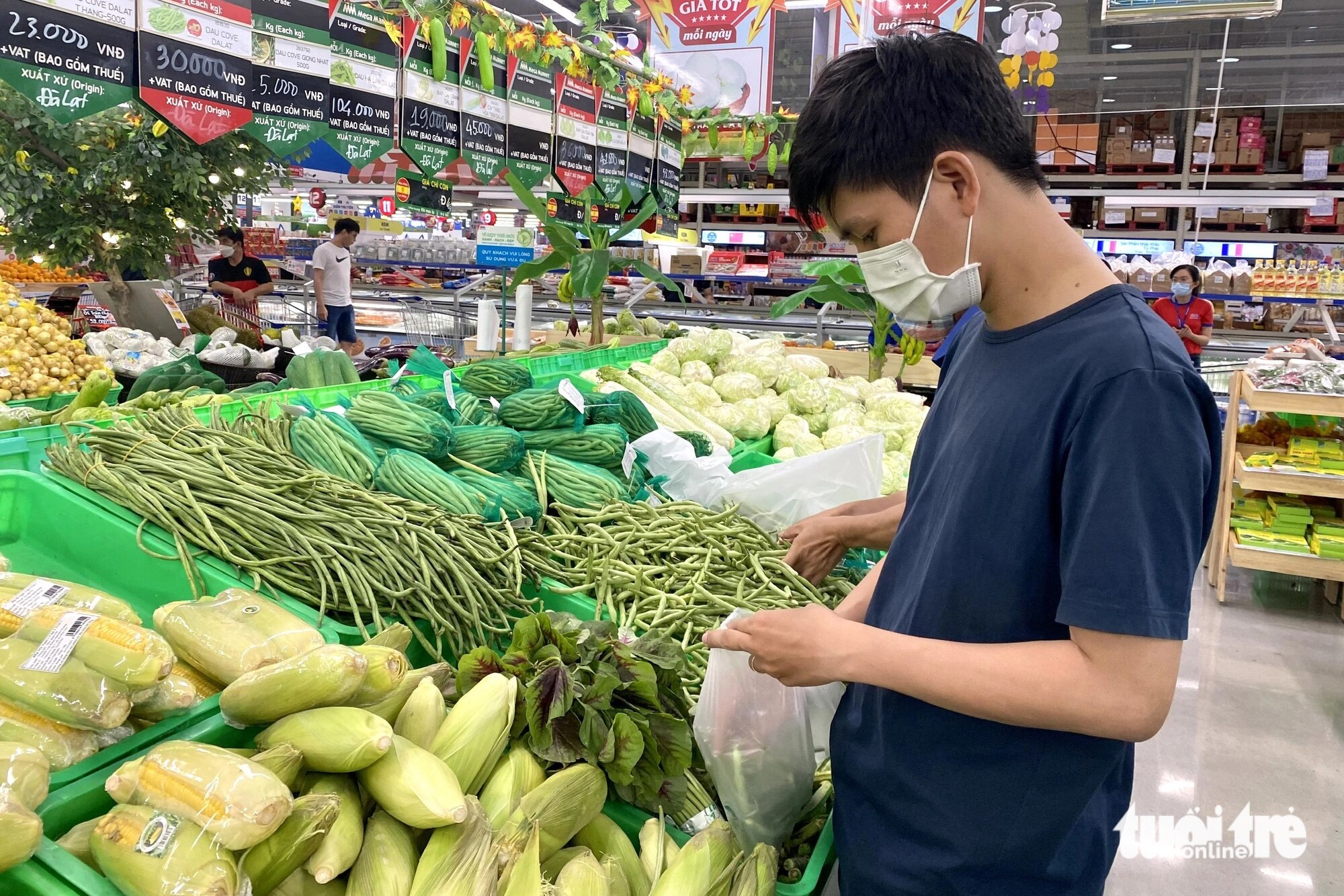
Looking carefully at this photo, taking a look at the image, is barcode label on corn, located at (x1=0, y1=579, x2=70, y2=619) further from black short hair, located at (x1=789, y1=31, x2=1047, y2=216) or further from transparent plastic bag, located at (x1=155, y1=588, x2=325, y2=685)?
black short hair, located at (x1=789, y1=31, x2=1047, y2=216)

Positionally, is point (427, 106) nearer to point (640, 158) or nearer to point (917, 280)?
point (640, 158)

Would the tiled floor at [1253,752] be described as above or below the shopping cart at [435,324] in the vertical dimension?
below

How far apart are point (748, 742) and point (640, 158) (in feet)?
19.3

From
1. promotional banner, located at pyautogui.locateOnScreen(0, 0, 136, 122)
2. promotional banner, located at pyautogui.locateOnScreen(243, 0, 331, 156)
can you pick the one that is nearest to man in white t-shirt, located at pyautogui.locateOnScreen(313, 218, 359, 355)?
promotional banner, located at pyautogui.locateOnScreen(243, 0, 331, 156)

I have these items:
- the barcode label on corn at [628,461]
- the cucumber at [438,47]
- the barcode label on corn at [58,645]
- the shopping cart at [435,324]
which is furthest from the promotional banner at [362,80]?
the shopping cart at [435,324]

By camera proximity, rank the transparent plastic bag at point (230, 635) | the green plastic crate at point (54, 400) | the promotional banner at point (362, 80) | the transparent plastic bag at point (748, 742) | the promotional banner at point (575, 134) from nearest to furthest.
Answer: the transparent plastic bag at point (230, 635) → the transparent plastic bag at point (748, 742) → the green plastic crate at point (54, 400) → the promotional banner at point (362, 80) → the promotional banner at point (575, 134)

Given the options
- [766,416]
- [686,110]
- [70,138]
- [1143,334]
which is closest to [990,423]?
[1143,334]

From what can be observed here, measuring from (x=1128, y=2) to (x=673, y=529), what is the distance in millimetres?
5389

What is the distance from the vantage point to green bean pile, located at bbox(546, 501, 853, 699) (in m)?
1.78

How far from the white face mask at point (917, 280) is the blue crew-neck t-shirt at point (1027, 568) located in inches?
3.0

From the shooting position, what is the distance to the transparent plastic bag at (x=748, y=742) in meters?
1.36

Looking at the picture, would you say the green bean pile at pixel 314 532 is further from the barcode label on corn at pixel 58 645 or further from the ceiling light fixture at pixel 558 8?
the ceiling light fixture at pixel 558 8

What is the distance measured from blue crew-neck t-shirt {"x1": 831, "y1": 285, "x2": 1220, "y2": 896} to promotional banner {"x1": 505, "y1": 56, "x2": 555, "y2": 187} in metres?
4.46

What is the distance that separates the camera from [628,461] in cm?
252
